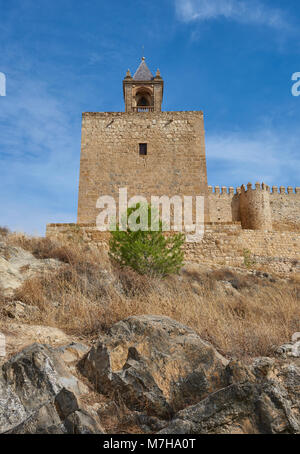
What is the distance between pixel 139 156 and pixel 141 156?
4.1 inches

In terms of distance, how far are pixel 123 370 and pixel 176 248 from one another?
5.27m

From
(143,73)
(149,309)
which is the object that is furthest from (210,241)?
(143,73)

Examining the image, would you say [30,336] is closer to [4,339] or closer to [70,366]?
[4,339]

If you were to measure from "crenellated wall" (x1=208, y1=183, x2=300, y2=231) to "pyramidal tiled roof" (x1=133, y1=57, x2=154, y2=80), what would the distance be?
10.2 meters

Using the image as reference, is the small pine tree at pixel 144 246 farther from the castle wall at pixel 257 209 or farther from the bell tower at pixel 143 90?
the castle wall at pixel 257 209

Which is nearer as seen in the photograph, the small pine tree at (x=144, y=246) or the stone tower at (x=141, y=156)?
the small pine tree at (x=144, y=246)

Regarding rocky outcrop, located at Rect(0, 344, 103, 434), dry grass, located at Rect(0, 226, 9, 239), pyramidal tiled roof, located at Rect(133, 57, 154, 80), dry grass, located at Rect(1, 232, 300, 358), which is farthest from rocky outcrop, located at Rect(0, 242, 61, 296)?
pyramidal tiled roof, located at Rect(133, 57, 154, 80)

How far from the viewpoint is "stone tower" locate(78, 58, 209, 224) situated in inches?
621

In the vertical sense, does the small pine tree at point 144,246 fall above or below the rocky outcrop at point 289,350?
above

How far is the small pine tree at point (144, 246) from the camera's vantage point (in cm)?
727

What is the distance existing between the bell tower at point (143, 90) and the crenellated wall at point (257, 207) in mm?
8532

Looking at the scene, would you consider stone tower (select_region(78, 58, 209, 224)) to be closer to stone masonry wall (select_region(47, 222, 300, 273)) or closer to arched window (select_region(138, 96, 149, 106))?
stone masonry wall (select_region(47, 222, 300, 273))

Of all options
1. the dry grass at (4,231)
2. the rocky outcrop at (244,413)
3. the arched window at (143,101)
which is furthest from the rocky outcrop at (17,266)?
the arched window at (143,101)

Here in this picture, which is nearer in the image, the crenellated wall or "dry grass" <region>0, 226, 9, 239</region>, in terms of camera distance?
"dry grass" <region>0, 226, 9, 239</region>
